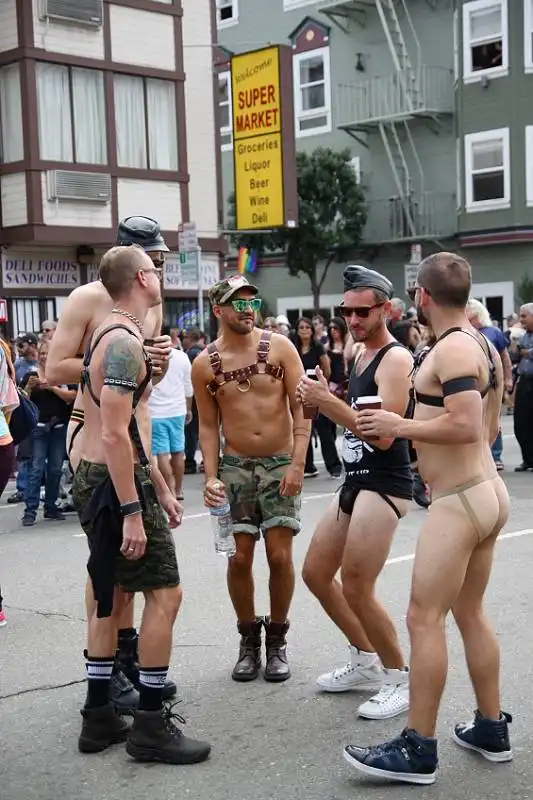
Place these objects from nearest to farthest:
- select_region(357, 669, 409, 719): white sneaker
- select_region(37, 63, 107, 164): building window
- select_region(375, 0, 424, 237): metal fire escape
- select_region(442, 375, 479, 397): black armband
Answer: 1. select_region(442, 375, 479, 397): black armband
2. select_region(357, 669, 409, 719): white sneaker
3. select_region(37, 63, 107, 164): building window
4. select_region(375, 0, 424, 237): metal fire escape

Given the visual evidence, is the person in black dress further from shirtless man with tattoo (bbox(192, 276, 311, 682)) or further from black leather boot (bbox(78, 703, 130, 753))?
black leather boot (bbox(78, 703, 130, 753))

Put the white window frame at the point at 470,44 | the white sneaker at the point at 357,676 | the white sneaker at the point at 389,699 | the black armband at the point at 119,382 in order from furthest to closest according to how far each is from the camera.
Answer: the white window frame at the point at 470,44, the white sneaker at the point at 357,676, the white sneaker at the point at 389,699, the black armband at the point at 119,382

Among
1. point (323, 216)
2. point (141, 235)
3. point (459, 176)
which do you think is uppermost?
point (459, 176)

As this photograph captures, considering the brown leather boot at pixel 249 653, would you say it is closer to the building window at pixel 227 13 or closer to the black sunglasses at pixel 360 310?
the black sunglasses at pixel 360 310

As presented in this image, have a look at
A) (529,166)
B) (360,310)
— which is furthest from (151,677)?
(529,166)

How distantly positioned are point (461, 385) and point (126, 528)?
140 cm

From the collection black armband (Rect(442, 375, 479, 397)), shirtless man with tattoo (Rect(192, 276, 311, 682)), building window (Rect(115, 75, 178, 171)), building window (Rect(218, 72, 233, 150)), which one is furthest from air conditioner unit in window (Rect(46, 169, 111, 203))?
black armband (Rect(442, 375, 479, 397))

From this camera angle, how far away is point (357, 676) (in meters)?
5.31

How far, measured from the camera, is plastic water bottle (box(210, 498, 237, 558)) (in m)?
5.51

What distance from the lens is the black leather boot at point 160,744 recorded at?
448cm

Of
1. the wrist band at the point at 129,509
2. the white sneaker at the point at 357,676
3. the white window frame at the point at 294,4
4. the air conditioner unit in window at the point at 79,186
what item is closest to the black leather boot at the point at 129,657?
the white sneaker at the point at 357,676

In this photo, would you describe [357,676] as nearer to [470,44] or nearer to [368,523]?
[368,523]

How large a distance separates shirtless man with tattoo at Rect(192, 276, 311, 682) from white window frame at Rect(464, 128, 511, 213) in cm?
2455

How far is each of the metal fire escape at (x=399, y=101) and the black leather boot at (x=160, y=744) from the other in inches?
1064
